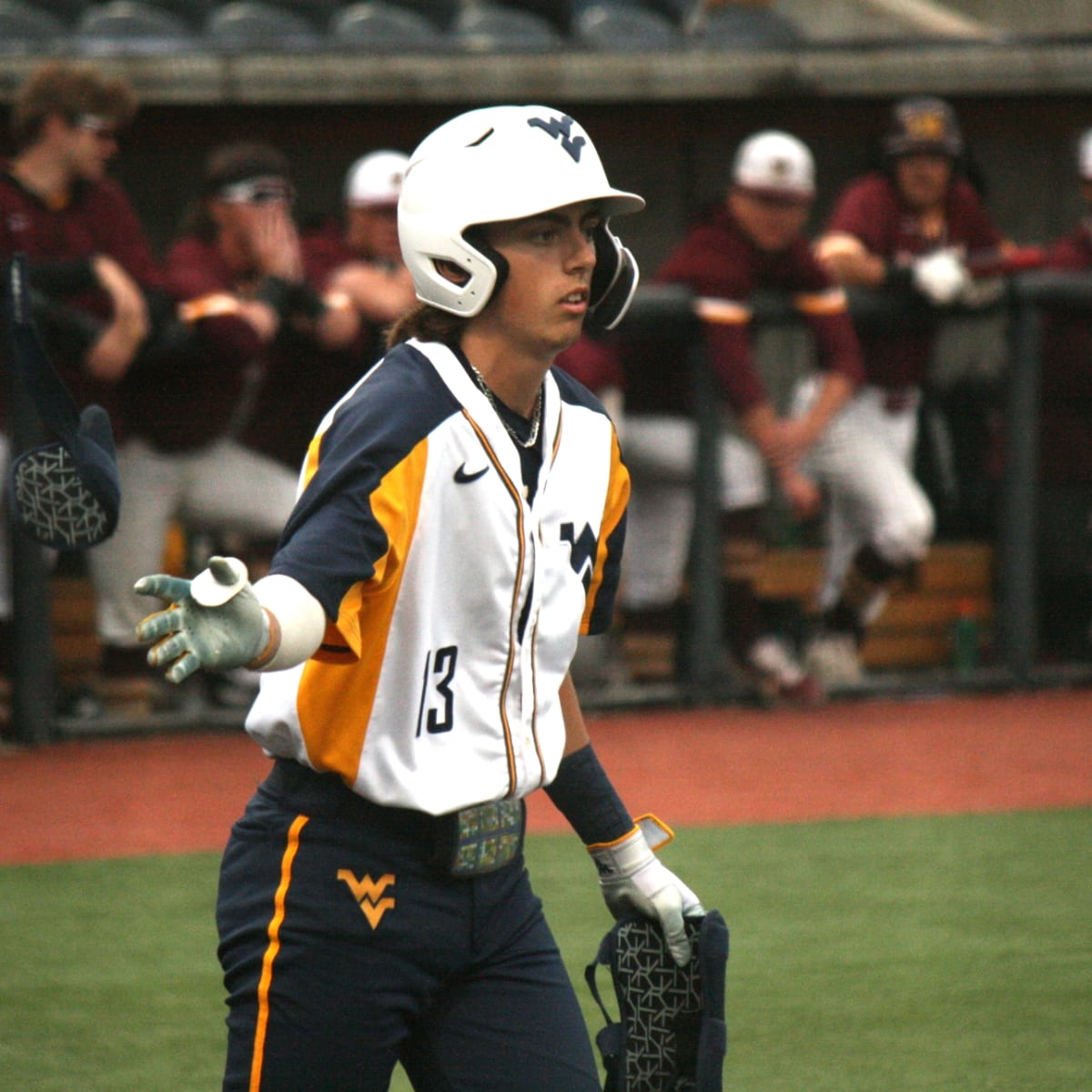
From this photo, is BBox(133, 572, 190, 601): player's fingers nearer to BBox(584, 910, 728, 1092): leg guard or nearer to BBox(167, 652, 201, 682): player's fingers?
BBox(167, 652, 201, 682): player's fingers

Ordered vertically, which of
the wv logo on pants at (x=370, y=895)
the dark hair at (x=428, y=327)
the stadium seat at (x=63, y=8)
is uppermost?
the stadium seat at (x=63, y=8)

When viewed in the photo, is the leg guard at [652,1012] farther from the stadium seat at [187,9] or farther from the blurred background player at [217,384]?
the stadium seat at [187,9]

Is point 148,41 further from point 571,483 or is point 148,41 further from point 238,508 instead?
point 571,483

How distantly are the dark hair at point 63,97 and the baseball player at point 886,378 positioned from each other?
9.26 feet

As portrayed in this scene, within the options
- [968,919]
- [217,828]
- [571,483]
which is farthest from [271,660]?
[217,828]

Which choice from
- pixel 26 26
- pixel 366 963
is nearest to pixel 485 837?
pixel 366 963

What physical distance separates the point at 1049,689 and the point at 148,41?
484cm

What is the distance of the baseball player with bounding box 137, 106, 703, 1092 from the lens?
2.51 metres

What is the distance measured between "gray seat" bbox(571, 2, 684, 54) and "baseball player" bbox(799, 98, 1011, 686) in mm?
2026

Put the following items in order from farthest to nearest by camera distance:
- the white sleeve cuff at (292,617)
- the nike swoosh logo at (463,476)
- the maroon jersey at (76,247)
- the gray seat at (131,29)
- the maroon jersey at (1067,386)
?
the gray seat at (131,29)
the maroon jersey at (1067,386)
the maroon jersey at (76,247)
the nike swoosh logo at (463,476)
the white sleeve cuff at (292,617)

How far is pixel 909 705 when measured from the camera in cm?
Result: 809

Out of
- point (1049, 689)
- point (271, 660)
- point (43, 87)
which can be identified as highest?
point (43, 87)

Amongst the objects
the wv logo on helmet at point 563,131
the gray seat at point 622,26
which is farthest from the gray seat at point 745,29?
the wv logo on helmet at point 563,131

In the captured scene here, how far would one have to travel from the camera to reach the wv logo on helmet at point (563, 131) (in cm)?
268
